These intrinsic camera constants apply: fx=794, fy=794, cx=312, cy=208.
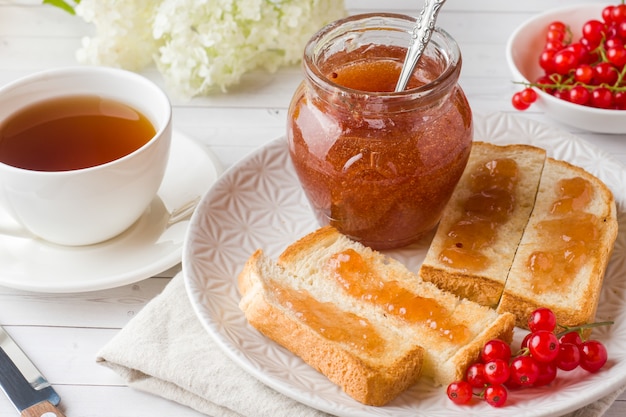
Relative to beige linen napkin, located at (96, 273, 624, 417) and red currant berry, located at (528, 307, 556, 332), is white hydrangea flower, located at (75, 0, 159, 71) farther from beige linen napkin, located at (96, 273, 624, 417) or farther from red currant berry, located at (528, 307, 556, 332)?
red currant berry, located at (528, 307, 556, 332)

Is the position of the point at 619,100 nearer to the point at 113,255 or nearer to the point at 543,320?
the point at 543,320

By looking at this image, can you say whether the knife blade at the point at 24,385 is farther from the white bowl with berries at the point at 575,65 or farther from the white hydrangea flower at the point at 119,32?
the white bowl with berries at the point at 575,65

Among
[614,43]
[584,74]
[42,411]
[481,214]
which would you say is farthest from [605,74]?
[42,411]

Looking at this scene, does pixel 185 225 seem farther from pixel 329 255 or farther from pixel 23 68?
pixel 23 68

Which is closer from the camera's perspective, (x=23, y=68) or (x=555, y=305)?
(x=555, y=305)

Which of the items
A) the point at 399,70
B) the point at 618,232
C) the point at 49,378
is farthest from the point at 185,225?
the point at 618,232

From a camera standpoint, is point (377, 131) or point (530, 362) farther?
point (377, 131)
